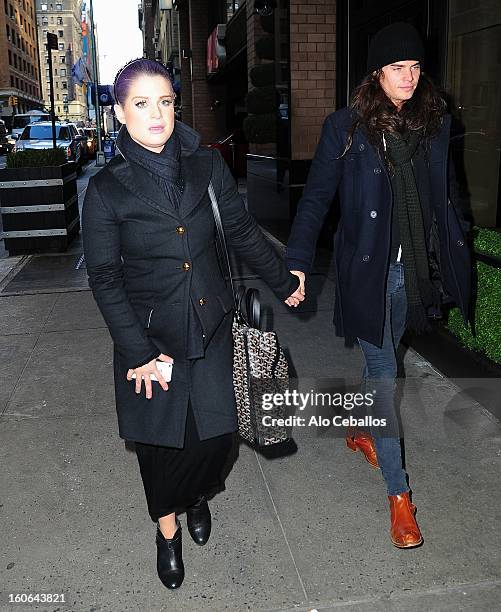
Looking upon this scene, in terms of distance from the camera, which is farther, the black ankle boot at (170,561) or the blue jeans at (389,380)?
the blue jeans at (389,380)

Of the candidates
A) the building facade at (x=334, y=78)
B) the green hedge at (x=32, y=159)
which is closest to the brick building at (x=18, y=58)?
the building facade at (x=334, y=78)

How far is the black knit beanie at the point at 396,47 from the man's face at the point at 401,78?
0.09ft

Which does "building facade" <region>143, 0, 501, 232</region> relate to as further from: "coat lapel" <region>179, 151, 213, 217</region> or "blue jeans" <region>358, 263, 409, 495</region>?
"coat lapel" <region>179, 151, 213, 217</region>

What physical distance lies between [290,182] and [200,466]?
8258 mm

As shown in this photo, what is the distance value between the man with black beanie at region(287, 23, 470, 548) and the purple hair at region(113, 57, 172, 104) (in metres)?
0.94

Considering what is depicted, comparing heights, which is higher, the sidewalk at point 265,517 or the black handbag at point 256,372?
the black handbag at point 256,372

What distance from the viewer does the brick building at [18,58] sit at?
98.9 meters

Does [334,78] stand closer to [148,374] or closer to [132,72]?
[132,72]

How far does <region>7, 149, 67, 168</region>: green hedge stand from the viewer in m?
10.6

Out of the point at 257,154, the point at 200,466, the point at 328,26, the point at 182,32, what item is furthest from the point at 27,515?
the point at 182,32

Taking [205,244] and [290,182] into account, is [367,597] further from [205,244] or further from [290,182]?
[290,182]

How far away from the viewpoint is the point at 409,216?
3115mm

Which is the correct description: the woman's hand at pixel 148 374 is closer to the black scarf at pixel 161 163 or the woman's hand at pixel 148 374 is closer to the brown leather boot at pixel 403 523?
the black scarf at pixel 161 163

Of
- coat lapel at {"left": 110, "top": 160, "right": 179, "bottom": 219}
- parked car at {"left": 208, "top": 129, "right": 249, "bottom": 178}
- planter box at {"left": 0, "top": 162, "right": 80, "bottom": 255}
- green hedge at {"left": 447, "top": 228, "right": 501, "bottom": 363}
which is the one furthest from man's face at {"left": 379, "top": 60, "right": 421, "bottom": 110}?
parked car at {"left": 208, "top": 129, "right": 249, "bottom": 178}
